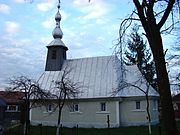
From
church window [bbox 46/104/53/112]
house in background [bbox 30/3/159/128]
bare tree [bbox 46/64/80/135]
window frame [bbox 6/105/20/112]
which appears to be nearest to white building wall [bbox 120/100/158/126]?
house in background [bbox 30/3/159/128]

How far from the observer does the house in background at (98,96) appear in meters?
28.1

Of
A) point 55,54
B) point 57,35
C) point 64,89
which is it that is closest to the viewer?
point 64,89

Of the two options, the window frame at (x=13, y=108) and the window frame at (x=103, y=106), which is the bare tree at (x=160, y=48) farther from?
the window frame at (x=13, y=108)

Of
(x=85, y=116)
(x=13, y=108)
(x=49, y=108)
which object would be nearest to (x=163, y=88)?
(x=85, y=116)

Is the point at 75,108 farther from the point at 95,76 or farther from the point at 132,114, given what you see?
the point at 132,114

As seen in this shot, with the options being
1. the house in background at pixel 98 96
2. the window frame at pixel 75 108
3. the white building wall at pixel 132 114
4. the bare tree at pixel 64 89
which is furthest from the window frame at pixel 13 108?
the white building wall at pixel 132 114

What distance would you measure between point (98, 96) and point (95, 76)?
132 inches

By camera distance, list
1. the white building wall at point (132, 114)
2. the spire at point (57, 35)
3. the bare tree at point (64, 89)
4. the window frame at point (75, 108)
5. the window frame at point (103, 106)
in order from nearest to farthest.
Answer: the bare tree at point (64, 89) → the white building wall at point (132, 114) → the window frame at point (103, 106) → the window frame at point (75, 108) → the spire at point (57, 35)

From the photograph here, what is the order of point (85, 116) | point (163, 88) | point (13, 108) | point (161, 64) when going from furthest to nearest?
point (13, 108) → point (85, 116) → point (161, 64) → point (163, 88)

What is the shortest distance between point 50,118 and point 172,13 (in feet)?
81.4

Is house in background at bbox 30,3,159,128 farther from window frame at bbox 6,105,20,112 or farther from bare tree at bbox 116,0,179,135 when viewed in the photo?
window frame at bbox 6,105,20,112

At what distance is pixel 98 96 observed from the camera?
2889cm

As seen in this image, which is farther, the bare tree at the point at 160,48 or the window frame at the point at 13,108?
the window frame at the point at 13,108

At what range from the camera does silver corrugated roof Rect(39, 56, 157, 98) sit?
95.8ft
